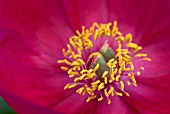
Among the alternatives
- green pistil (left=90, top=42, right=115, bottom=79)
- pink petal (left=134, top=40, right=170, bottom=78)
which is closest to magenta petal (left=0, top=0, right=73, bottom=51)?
green pistil (left=90, top=42, right=115, bottom=79)

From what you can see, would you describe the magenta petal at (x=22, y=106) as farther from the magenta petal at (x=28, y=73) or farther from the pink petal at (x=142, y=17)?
the pink petal at (x=142, y=17)

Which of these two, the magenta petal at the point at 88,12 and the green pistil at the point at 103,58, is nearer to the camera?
the green pistil at the point at 103,58

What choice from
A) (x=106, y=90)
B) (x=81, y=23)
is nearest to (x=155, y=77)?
(x=106, y=90)

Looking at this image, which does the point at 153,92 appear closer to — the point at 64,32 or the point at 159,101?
the point at 159,101

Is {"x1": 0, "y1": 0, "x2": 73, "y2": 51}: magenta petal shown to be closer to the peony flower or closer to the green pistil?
the peony flower

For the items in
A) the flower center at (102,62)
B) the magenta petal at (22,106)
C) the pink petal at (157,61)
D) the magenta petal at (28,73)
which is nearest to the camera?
the magenta petal at (22,106)

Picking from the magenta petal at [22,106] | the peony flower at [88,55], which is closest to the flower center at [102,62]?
the peony flower at [88,55]

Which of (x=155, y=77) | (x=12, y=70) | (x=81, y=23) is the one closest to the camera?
(x=12, y=70)
